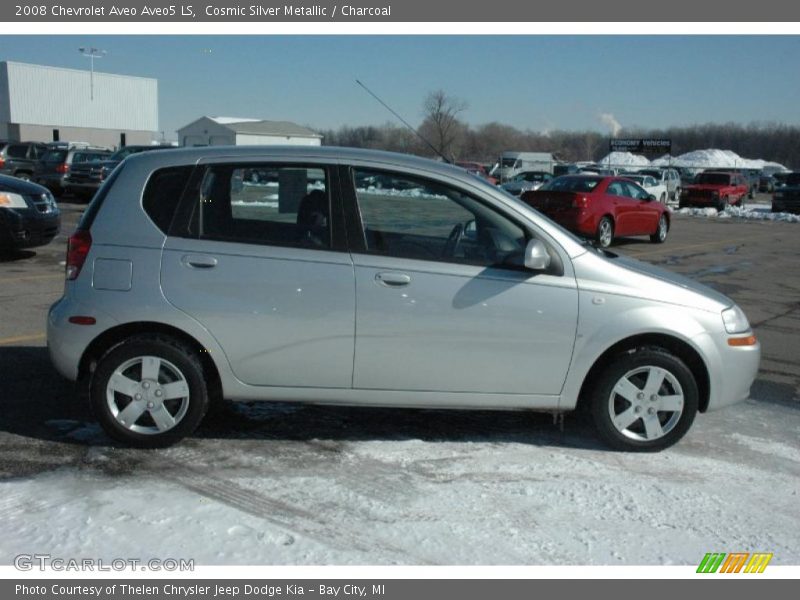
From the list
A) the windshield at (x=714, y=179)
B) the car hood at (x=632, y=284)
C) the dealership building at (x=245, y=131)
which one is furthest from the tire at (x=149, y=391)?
the dealership building at (x=245, y=131)

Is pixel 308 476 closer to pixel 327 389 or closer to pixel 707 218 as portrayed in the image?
pixel 327 389

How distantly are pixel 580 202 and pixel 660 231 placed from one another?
11.6 ft

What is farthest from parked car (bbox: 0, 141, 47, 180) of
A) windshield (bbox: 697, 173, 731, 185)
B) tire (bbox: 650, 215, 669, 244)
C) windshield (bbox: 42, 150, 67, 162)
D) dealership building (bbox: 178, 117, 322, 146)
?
windshield (bbox: 697, 173, 731, 185)

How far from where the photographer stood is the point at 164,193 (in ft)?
16.0

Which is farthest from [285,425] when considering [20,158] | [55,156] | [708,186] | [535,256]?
[708,186]

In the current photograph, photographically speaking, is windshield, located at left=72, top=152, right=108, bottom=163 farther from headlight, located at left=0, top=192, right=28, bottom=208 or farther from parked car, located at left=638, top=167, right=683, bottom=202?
parked car, located at left=638, top=167, right=683, bottom=202

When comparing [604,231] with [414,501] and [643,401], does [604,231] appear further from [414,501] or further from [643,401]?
[414,501]

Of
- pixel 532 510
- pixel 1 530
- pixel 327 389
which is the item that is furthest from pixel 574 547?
pixel 1 530

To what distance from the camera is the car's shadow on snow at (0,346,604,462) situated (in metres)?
5.02

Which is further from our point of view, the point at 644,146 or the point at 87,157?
the point at 644,146

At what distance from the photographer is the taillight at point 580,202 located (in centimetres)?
1661

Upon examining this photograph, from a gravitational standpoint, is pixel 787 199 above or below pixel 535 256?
above

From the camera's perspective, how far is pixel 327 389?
485 cm

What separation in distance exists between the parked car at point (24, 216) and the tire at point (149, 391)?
24.6 feet
